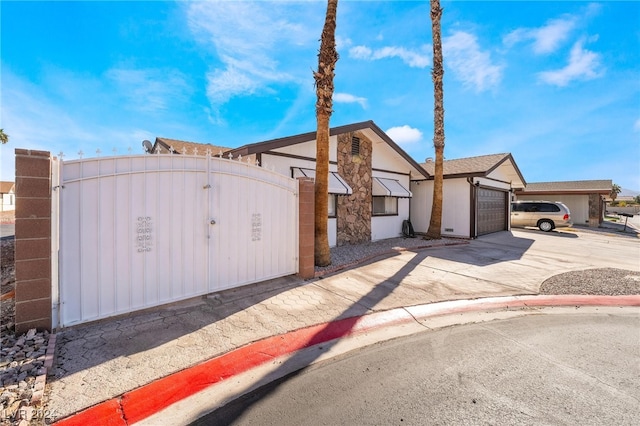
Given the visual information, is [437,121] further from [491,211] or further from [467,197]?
[491,211]

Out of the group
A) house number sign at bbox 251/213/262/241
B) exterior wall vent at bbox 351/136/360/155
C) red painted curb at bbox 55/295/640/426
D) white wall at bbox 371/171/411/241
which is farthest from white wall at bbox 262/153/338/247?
red painted curb at bbox 55/295/640/426

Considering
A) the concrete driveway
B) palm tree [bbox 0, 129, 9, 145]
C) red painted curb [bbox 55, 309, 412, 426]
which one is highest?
palm tree [bbox 0, 129, 9, 145]

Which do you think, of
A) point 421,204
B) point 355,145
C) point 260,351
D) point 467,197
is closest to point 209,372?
point 260,351

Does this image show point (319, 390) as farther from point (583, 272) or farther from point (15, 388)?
point (583, 272)

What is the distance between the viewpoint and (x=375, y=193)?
12.7 meters

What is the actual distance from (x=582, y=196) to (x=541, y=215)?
31.6 ft

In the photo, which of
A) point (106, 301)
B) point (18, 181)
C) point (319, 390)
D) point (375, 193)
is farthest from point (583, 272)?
point (18, 181)

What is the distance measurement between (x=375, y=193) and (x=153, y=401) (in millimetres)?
11172

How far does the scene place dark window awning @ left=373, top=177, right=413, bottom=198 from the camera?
41.2ft

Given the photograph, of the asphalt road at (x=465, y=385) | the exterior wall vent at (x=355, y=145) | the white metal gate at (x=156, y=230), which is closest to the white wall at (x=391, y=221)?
the exterior wall vent at (x=355, y=145)

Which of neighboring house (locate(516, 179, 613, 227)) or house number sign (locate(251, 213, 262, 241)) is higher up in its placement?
neighboring house (locate(516, 179, 613, 227))

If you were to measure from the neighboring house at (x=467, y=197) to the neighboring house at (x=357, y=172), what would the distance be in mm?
1000

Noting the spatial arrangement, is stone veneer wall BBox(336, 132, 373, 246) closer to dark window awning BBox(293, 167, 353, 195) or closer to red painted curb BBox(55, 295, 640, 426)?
dark window awning BBox(293, 167, 353, 195)

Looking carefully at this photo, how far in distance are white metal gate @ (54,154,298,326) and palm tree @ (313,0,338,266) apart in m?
1.63
